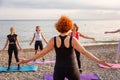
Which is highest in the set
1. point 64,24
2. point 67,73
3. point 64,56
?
point 64,24

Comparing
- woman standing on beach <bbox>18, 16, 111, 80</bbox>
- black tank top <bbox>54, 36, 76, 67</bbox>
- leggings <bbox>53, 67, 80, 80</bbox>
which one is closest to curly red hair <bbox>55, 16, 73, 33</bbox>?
woman standing on beach <bbox>18, 16, 111, 80</bbox>

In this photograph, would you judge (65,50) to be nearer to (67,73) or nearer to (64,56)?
(64,56)

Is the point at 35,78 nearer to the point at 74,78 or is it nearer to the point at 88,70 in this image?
the point at 88,70

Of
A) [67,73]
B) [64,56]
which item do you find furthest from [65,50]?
[67,73]

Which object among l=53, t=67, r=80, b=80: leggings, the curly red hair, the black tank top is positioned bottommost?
l=53, t=67, r=80, b=80: leggings

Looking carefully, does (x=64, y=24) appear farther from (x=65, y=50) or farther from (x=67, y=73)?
(x=67, y=73)

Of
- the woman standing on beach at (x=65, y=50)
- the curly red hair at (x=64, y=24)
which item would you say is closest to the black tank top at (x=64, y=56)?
the woman standing on beach at (x=65, y=50)

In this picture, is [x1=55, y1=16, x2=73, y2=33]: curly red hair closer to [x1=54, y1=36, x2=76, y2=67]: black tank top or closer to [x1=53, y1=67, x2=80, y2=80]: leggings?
[x1=54, y1=36, x2=76, y2=67]: black tank top

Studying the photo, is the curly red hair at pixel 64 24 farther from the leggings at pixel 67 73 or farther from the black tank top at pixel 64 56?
the leggings at pixel 67 73

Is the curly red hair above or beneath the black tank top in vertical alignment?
Answer: above

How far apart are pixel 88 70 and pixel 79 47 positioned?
7.46 meters

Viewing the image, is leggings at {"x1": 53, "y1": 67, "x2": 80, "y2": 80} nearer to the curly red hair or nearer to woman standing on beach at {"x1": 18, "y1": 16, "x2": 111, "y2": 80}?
woman standing on beach at {"x1": 18, "y1": 16, "x2": 111, "y2": 80}

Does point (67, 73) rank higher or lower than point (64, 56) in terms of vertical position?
lower

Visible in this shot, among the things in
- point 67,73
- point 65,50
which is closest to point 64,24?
point 65,50
